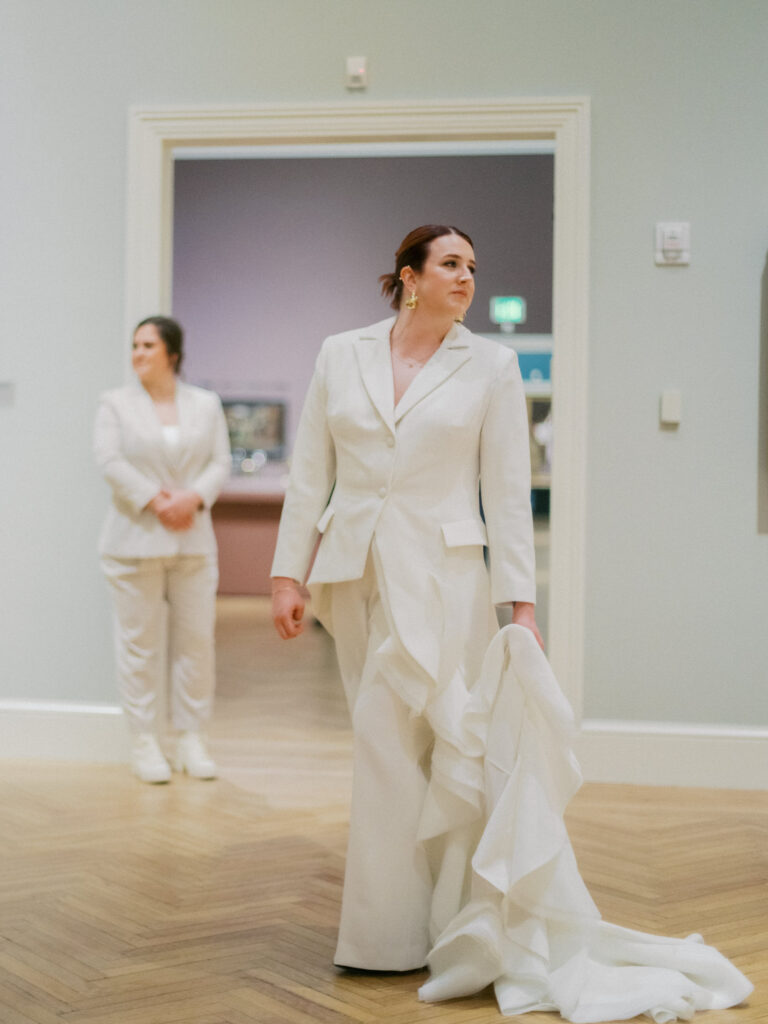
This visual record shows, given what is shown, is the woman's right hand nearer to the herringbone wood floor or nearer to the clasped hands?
the herringbone wood floor

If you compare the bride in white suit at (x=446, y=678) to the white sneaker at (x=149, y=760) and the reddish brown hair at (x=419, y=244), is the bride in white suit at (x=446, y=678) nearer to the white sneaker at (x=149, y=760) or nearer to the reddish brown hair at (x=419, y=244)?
the reddish brown hair at (x=419, y=244)

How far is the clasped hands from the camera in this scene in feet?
14.8

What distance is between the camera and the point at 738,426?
4637mm

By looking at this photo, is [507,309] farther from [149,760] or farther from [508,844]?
[508,844]

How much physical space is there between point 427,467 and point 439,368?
247 mm

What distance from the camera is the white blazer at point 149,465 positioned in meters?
4.57

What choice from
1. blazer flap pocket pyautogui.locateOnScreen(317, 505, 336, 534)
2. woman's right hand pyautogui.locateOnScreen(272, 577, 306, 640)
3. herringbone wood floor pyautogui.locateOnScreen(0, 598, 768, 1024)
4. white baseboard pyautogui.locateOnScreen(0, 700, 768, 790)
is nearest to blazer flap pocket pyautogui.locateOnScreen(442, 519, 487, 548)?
blazer flap pocket pyautogui.locateOnScreen(317, 505, 336, 534)

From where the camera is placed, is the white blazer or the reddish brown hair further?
the white blazer

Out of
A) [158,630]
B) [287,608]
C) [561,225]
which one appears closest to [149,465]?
[158,630]

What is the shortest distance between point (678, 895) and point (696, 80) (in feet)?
10.3

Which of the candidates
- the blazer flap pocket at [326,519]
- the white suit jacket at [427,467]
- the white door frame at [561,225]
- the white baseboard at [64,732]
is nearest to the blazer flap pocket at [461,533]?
the white suit jacket at [427,467]

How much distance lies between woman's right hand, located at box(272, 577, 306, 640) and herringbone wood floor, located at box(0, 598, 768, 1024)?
769mm

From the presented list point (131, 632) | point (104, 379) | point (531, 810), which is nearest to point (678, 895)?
point (531, 810)

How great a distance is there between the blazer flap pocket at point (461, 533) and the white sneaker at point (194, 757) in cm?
229
